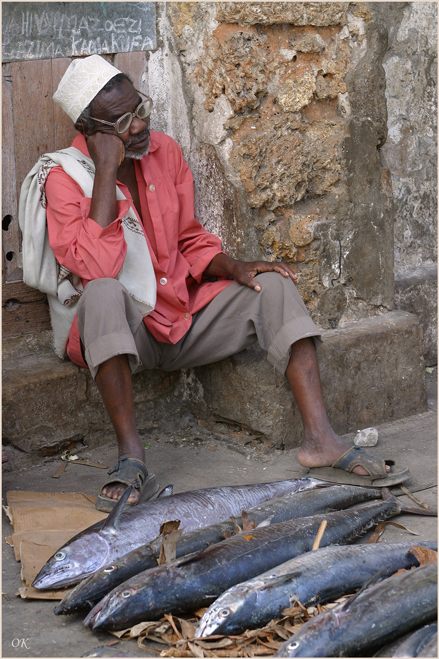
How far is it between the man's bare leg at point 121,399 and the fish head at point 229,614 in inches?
41.6


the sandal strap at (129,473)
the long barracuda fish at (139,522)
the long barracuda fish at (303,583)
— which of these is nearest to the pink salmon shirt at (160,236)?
the sandal strap at (129,473)

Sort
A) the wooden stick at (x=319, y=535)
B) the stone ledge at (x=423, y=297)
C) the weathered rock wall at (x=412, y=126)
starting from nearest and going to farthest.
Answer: the wooden stick at (x=319, y=535) < the weathered rock wall at (x=412, y=126) < the stone ledge at (x=423, y=297)

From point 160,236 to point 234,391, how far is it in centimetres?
83

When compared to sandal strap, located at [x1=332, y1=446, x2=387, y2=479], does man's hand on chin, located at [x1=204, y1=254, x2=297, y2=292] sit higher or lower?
higher

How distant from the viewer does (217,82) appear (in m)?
3.48

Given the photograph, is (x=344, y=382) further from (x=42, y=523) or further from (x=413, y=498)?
(x=42, y=523)

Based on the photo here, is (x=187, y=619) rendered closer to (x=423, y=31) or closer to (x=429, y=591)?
(x=429, y=591)

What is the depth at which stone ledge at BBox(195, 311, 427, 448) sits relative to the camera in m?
3.51

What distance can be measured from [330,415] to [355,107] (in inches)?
61.5

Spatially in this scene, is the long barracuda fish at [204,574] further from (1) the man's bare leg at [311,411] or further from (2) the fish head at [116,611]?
(1) the man's bare leg at [311,411]

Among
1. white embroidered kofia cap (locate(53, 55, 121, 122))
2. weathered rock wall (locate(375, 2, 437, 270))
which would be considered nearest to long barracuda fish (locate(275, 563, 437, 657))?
white embroidered kofia cap (locate(53, 55, 121, 122))

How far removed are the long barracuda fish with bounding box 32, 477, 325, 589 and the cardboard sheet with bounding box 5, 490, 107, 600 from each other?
3.3 inches

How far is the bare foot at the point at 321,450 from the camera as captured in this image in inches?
126

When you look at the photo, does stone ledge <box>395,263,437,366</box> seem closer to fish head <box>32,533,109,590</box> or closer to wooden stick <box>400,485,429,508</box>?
wooden stick <box>400,485,429,508</box>
